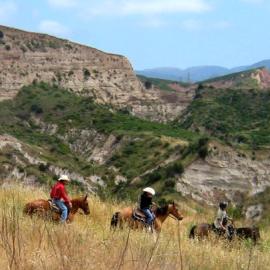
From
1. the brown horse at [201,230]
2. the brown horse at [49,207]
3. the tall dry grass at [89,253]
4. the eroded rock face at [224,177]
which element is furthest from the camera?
the eroded rock face at [224,177]

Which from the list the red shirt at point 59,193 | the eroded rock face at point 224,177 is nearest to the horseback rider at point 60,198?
the red shirt at point 59,193

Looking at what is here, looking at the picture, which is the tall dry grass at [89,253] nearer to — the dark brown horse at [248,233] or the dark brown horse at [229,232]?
the dark brown horse at [229,232]

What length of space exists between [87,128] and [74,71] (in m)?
30.4

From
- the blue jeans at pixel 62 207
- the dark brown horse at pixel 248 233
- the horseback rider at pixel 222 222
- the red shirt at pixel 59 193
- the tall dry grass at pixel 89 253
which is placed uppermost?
the tall dry grass at pixel 89 253

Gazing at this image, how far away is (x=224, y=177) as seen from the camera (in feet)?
235

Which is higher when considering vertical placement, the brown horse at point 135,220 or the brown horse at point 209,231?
the brown horse at point 135,220

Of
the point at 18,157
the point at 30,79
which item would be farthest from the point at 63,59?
the point at 18,157

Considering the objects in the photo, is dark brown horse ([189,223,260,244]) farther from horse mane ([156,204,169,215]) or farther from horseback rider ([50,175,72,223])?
horseback rider ([50,175,72,223])

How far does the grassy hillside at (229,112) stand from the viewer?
389 feet

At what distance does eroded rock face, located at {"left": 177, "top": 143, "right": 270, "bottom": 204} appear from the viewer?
69.1 meters

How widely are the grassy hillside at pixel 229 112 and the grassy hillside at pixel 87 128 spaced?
31.9ft

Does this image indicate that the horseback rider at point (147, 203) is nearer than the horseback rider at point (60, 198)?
No

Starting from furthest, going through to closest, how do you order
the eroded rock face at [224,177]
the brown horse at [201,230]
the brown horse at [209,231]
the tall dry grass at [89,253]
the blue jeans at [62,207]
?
the eroded rock face at [224,177] < the brown horse at [201,230] < the brown horse at [209,231] < the blue jeans at [62,207] < the tall dry grass at [89,253]

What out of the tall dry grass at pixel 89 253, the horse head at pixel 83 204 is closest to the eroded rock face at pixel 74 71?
the horse head at pixel 83 204
